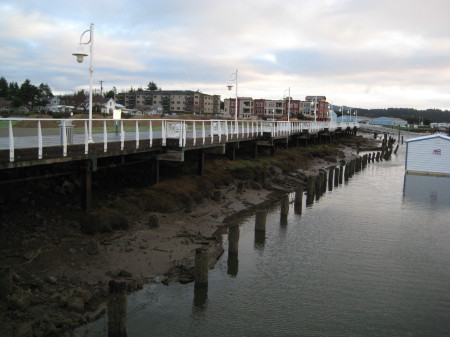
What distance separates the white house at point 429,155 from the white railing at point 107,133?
12.9 m

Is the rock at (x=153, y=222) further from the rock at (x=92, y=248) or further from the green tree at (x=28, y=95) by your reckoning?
the green tree at (x=28, y=95)

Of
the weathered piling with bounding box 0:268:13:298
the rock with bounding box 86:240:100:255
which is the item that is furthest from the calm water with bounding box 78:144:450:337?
the rock with bounding box 86:240:100:255

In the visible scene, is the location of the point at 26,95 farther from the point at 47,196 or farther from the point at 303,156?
the point at 47,196

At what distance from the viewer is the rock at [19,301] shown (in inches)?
369

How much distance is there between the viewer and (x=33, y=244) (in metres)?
12.4

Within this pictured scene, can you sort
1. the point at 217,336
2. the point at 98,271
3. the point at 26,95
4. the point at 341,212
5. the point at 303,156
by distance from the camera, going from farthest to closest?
the point at 26,95 → the point at 303,156 → the point at 341,212 → the point at 98,271 → the point at 217,336

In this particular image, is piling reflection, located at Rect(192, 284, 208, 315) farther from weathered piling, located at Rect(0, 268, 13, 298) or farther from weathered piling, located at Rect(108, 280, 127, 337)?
weathered piling, located at Rect(0, 268, 13, 298)

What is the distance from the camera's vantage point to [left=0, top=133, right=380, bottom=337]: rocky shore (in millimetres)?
9688

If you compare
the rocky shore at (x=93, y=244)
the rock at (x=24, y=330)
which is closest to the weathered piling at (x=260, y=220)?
the rocky shore at (x=93, y=244)

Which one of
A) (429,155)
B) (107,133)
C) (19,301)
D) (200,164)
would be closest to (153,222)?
(107,133)

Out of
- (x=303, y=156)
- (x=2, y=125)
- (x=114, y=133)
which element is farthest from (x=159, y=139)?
(x=303, y=156)

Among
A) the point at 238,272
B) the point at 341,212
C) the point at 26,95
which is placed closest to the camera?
the point at 238,272

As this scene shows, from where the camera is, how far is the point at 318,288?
42.5 feet

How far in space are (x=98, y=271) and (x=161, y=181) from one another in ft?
30.8
